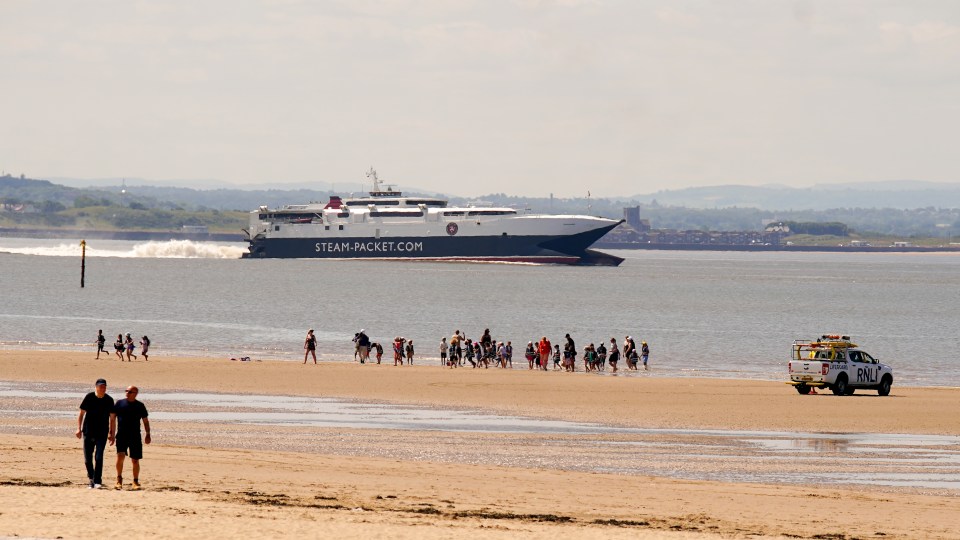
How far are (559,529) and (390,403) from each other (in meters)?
15.7

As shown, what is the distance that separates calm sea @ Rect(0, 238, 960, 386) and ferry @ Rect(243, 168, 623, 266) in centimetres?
547

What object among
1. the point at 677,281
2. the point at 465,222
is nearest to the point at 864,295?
the point at 677,281

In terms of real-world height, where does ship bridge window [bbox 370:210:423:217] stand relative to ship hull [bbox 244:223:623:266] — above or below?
above

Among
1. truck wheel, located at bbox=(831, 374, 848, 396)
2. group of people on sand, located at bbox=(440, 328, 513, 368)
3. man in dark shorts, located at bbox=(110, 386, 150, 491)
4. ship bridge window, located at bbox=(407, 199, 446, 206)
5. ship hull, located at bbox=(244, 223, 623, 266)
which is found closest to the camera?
man in dark shorts, located at bbox=(110, 386, 150, 491)

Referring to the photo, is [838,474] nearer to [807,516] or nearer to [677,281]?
[807,516]

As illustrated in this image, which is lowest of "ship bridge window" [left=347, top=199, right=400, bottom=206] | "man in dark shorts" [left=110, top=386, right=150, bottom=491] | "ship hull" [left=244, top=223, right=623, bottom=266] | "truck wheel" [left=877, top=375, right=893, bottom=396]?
"truck wheel" [left=877, top=375, right=893, bottom=396]

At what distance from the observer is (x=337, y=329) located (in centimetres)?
6350

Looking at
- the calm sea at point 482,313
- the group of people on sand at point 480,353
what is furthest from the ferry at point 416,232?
the group of people on sand at point 480,353

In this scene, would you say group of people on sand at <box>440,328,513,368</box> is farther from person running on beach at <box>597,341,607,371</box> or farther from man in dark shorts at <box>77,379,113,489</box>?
man in dark shorts at <box>77,379,113,489</box>

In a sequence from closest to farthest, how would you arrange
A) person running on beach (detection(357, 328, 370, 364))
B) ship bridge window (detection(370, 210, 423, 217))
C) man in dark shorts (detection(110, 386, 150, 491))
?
man in dark shorts (detection(110, 386, 150, 491)) → person running on beach (detection(357, 328, 370, 364)) → ship bridge window (detection(370, 210, 423, 217))

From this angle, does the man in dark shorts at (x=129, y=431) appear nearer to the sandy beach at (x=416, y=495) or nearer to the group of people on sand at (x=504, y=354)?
the sandy beach at (x=416, y=495)

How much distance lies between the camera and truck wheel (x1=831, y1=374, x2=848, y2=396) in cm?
3391

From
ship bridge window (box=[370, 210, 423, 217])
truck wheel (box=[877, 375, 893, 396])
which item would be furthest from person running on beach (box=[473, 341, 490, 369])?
ship bridge window (box=[370, 210, 423, 217])

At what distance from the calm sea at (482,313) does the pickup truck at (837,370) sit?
7.45m
